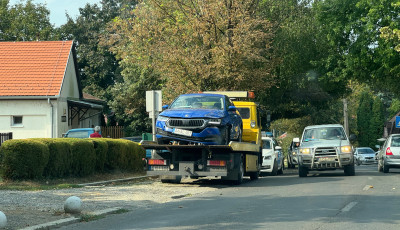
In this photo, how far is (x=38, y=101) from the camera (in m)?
35.4

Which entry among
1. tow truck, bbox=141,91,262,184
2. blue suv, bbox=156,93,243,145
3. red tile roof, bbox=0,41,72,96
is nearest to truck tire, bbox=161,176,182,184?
tow truck, bbox=141,91,262,184

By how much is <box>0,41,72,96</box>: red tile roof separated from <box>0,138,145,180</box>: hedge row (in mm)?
14244

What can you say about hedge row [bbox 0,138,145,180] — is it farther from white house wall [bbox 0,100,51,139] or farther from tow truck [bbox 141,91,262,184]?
white house wall [bbox 0,100,51,139]

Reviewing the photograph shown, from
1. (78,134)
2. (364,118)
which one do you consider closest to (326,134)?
(78,134)

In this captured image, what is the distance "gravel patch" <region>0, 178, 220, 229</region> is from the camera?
35.6ft

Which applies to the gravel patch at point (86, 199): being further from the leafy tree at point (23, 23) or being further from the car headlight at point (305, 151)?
the leafy tree at point (23, 23)

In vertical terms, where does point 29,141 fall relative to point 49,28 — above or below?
below

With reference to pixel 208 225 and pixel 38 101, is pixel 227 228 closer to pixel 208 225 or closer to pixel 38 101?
pixel 208 225

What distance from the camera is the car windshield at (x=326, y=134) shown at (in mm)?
23438

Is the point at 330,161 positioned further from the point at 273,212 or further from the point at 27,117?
the point at 27,117

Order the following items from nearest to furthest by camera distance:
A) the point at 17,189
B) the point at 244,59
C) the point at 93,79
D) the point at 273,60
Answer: the point at 17,189, the point at 244,59, the point at 273,60, the point at 93,79

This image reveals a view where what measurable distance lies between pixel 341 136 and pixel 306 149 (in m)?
1.66

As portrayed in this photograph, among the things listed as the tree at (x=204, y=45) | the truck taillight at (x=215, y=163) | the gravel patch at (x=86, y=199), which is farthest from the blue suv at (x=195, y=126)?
the tree at (x=204, y=45)

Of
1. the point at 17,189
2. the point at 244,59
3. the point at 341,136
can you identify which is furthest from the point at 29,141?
the point at 244,59
